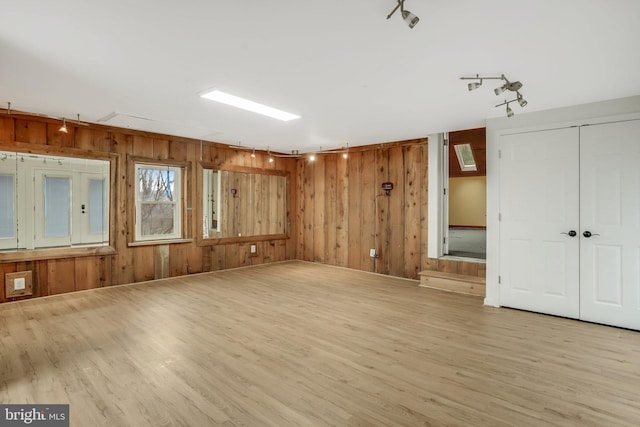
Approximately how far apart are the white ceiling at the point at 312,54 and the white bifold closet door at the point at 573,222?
501mm

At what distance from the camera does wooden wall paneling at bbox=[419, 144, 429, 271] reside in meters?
5.63

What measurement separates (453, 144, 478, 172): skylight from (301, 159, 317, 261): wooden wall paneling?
358cm

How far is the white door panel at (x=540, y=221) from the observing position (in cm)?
382

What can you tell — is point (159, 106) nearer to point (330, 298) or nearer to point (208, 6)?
point (208, 6)

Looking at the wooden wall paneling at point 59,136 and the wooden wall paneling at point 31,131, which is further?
the wooden wall paneling at point 59,136

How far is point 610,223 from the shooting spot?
3586 mm

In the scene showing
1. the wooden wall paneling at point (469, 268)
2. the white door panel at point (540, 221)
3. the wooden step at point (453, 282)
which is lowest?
the wooden step at point (453, 282)

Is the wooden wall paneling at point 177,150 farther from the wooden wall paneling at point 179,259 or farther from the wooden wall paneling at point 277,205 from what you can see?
the wooden wall paneling at point 277,205

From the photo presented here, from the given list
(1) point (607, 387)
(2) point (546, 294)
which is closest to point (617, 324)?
(2) point (546, 294)

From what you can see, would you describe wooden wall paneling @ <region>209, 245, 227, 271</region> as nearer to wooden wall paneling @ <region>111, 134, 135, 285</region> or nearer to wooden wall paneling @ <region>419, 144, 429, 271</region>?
wooden wall paneling @ <region>111, 134, 135, 285</region>

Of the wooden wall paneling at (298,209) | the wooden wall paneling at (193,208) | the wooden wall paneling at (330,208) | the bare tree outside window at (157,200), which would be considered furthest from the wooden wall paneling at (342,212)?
the bare tree outside window at (157,200)

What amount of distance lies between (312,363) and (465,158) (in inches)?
297

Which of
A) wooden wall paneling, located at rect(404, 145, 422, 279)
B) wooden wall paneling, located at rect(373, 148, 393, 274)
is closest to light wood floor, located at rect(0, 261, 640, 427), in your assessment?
wooden wall paneling, located at rect(404, 145, 422, 279)

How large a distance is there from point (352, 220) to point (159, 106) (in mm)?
4140
